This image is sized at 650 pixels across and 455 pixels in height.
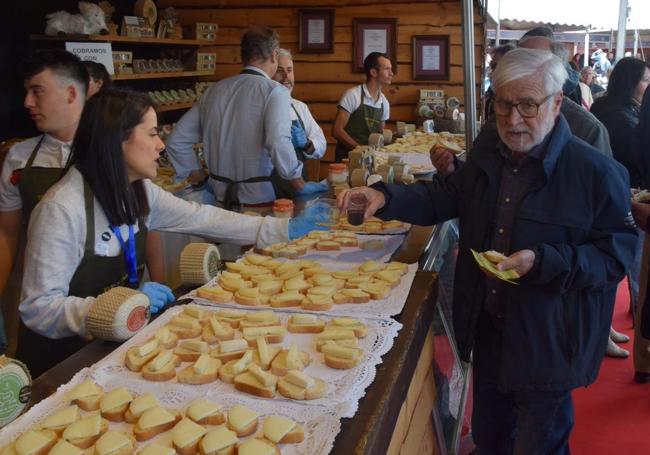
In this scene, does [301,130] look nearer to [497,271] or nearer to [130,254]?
[130,254]

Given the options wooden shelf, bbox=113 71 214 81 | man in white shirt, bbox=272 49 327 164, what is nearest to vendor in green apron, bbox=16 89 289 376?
man in white shirt, bbox=272 49 327 164

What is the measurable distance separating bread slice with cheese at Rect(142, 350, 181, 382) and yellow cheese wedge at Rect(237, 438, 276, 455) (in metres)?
0.34

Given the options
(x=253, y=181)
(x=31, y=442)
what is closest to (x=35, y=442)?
(x=31, y=442)

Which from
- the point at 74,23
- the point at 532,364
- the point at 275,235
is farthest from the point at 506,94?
the point at 74,23

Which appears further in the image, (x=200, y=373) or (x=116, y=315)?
(x=116, y=315)

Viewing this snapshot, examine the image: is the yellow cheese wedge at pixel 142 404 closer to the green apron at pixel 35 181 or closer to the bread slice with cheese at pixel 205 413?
the bread slice with cheese at pixel 205 413

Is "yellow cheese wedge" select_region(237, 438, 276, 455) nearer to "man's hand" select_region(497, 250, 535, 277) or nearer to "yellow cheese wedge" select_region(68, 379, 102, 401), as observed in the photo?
"yellow cheese wedge" select_region(68, 379, 102, 401)

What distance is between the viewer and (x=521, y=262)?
6.22ft

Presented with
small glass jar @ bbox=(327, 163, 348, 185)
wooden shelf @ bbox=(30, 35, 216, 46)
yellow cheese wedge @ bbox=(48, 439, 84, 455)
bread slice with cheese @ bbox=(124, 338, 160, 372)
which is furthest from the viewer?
wooden shelf @ bbox=(30, 35, 216, 46)

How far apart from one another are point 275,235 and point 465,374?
4.01 ft

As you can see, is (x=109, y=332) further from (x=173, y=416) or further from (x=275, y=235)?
(x=275, y=235)

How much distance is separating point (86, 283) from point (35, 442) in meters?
0.87

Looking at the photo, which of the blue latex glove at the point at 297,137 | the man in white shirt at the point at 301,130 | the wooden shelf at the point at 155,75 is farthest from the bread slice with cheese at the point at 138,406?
the wooden shelf at the point at 155,75

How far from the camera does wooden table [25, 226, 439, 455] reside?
4.18ft
